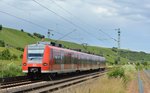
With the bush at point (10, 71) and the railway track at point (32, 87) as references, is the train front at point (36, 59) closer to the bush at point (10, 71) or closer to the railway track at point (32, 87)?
the railway track at point (32, 87)

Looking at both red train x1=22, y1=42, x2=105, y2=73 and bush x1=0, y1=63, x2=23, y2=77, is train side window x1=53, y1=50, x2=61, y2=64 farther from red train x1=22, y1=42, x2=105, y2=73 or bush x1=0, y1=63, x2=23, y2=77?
bush x1=0, y1=63, x2=23, y2=77

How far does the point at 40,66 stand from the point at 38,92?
12.0m

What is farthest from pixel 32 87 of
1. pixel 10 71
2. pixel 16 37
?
pixel 16 37

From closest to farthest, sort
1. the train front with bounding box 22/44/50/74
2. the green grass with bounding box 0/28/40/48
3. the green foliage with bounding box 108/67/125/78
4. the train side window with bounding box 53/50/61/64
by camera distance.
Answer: the train front with bounding box 22/44/50/74, the train side window with bounding box 53/50/61/64, the green foliage with bounding box 108/67/125/78, the green grass with bounding box 0/28/40/48

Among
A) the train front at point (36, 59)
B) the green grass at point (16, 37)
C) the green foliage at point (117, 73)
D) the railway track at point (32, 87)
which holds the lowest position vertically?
the railway track at point (32, 87)

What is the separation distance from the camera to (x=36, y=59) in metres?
35.9

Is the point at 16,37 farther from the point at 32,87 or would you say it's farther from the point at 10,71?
the point at 32,87

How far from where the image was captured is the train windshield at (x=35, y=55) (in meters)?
35.8

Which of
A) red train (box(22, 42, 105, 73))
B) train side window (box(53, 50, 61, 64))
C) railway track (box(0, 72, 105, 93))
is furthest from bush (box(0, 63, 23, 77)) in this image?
railway track (box(0, 72, 105, 93))

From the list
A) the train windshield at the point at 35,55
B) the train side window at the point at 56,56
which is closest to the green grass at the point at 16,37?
the train side window at the point at 56,56

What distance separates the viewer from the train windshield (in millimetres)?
35825

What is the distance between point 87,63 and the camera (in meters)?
61.2

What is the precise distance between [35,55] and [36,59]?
1.26ft

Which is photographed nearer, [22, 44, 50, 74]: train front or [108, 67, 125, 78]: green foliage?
[22, 44, 50, 74]: train front
